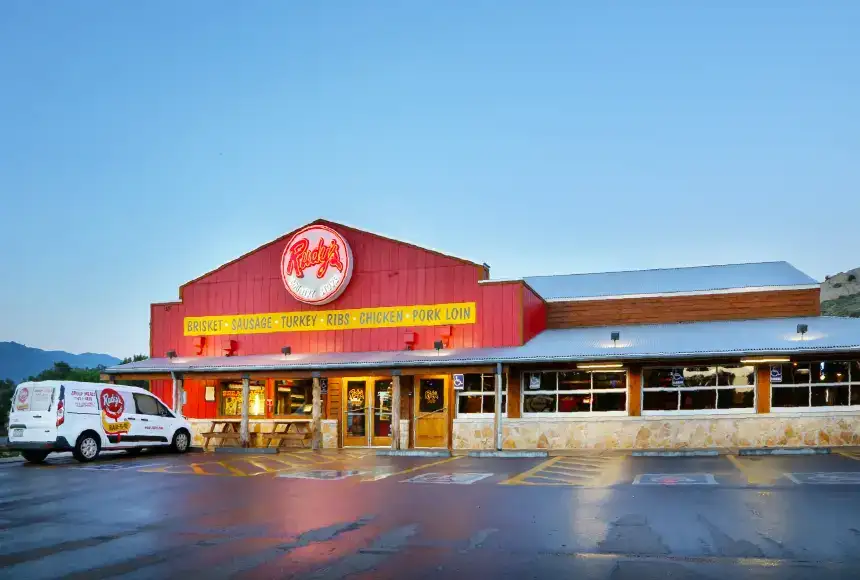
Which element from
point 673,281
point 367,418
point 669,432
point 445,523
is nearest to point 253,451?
point 367,418

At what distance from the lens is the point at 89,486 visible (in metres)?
14.5

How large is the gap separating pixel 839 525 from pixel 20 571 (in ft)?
26.9

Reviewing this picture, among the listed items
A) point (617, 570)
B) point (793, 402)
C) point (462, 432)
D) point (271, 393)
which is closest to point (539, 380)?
point (462, 432)

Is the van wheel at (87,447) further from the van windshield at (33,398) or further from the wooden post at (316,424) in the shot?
the wooden post at (316,424)

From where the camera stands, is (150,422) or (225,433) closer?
(150,422)

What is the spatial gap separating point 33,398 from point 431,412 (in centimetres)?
1071

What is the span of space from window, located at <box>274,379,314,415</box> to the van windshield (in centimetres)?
897

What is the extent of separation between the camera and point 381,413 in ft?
→ 82.6

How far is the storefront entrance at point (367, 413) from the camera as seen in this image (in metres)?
25.1

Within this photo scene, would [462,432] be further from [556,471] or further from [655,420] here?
[556,471]

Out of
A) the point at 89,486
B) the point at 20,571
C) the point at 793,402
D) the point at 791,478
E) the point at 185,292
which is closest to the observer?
the point at 20,571

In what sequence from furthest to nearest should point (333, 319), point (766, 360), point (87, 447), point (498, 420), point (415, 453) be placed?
point (333, 319) → point (498, 420) → point (415, 453) → point (766, 360) → point (87, 447)

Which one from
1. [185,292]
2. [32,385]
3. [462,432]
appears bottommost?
[462,432]

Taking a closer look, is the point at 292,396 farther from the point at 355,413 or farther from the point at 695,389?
the point at 695,389
